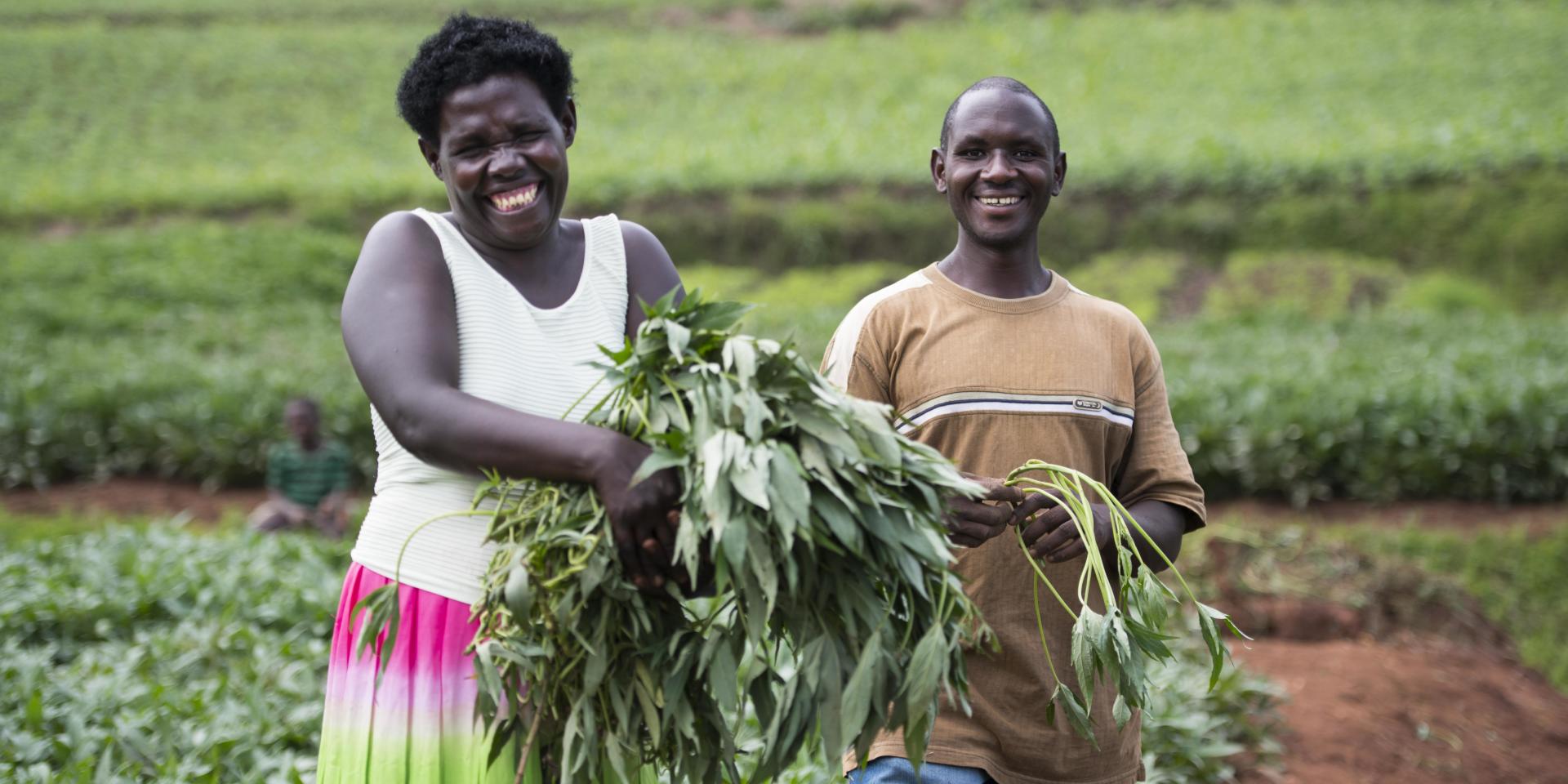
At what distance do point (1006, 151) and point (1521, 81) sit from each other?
79.4 ft

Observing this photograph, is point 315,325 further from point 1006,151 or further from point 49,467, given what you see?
point 1006,151

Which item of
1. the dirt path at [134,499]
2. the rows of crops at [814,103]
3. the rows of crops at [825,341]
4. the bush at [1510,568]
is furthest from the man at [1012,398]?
the rows of crops at [814,103]

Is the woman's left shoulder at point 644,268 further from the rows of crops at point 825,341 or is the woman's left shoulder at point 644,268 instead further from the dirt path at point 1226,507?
the rows of crops at point 825,341

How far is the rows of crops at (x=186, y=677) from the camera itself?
3945 mm

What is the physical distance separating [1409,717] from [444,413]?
174 inches

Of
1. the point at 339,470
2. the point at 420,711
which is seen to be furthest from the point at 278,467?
the point at 420,711

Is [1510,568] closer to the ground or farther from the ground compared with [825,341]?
closer to the ground

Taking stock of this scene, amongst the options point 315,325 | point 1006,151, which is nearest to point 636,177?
point 315,325

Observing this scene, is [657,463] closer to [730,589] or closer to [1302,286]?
Result: [730,589]

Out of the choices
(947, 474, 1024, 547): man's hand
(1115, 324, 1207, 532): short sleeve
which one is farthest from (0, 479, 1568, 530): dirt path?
(947, 474, 1024, 547): man's hand

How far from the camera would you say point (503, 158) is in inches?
84.5

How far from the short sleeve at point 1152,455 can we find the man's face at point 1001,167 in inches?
13.2

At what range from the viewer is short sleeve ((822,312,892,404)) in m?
2.45

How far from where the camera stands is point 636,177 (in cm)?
2020
